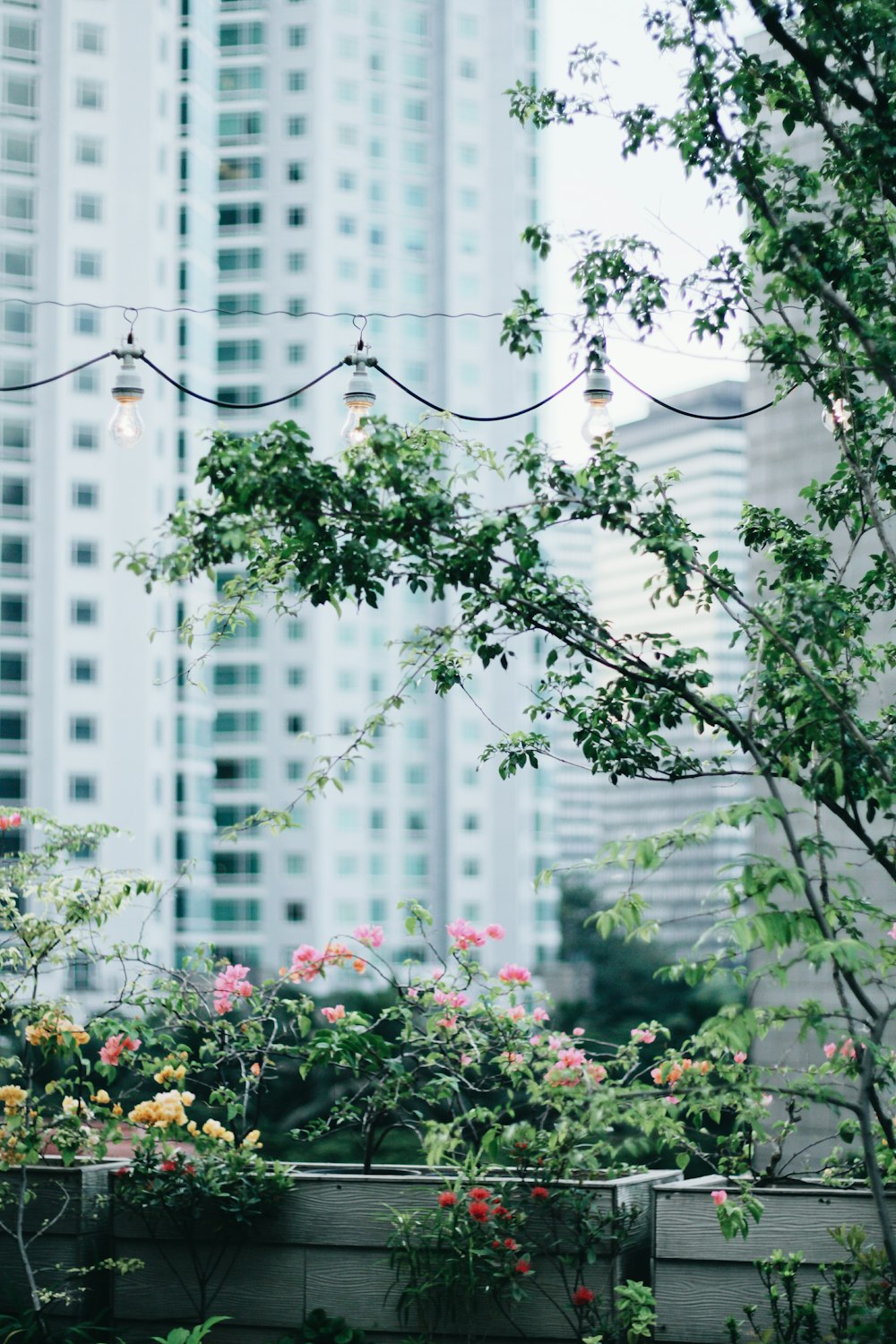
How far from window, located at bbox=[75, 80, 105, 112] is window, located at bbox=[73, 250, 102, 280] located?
343cm

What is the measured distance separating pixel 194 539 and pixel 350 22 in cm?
4546

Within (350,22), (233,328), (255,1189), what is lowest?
(255,1189)

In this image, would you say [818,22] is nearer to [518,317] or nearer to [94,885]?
[518,317]

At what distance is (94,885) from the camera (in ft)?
14.5

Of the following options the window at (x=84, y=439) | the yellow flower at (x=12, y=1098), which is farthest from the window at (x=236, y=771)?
the yellow flower at (x=12, y=1098)

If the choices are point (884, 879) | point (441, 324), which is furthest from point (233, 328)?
point (884, 879)

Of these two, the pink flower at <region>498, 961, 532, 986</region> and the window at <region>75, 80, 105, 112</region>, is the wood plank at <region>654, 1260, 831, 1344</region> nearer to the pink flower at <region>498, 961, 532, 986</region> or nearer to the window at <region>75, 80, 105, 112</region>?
the pink flower at <region>498, 961, 532, 986</region>

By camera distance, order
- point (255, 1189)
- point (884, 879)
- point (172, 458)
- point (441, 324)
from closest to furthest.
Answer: point (255, 1189) < point (884, 879) < point (172, 458) < point (441, 324)

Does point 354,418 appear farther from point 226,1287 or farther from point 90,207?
point 90,207

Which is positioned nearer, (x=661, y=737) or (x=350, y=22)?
(x=661, y=737)

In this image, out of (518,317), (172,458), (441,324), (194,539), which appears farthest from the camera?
(441,324)

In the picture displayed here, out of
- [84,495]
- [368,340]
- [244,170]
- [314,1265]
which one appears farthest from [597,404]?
[244,170]

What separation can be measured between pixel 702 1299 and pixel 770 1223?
26 cm

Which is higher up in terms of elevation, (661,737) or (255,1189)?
(661,737)
